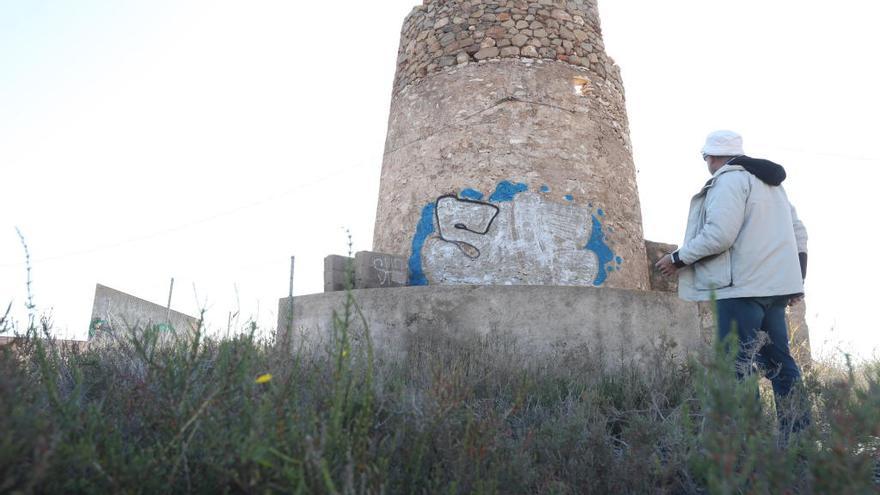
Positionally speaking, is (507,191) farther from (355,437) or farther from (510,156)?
(355,437)

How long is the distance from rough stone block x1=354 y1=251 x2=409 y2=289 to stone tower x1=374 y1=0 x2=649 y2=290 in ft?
0.58

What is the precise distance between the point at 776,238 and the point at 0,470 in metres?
3.47

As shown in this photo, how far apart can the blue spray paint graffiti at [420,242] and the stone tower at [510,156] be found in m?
0.01

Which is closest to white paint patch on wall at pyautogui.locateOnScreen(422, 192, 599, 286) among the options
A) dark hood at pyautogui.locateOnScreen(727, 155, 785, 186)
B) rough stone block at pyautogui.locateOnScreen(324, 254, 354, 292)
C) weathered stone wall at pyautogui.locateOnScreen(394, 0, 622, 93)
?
rough stone block at pyautogui.locateOnScreen(324, 254, 354, 292)

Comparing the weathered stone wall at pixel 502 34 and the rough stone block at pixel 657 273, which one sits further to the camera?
the rough stone block at pixel 657 273

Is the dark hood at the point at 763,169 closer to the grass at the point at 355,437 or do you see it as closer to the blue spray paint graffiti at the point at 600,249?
the grass at the point at 355,437

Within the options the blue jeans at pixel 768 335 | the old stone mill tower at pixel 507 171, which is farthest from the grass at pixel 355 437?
the old stone mill tower at pixel 507 171

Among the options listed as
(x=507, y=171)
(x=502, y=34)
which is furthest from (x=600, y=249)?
(x=502, y=34)

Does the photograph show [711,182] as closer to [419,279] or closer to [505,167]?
[505,167]

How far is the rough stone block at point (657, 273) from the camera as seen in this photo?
663 centimetres

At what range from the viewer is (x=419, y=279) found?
19.9ft

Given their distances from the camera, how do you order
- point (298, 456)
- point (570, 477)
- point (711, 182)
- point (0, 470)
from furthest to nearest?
A: point (711, 182) < point (570, 477) < point (298, 456) < point (0, 470)

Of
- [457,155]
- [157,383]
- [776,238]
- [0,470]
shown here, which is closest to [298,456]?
[0,470]

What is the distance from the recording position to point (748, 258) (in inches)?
134
